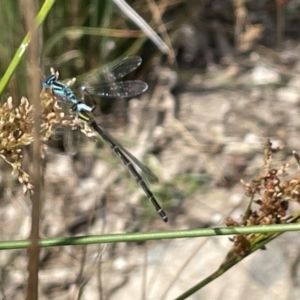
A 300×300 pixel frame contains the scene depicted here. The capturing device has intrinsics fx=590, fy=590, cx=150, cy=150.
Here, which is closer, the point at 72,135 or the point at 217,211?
the point at 72,135

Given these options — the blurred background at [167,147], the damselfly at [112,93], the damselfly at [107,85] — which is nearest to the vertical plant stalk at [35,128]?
the damselfly at [112,93]

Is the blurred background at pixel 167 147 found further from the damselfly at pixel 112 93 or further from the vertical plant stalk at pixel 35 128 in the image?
Result: the vertical plant stalk at pixel 35 128

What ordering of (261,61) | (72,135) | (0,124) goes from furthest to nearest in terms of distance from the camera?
(261,61) < (72,135) < (0,124)

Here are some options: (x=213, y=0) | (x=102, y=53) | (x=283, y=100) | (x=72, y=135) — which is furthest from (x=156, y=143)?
(x=213, y=0)

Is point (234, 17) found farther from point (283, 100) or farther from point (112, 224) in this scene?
point (112, 224)

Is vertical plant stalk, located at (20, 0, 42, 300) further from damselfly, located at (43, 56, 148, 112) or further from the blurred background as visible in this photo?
the blurred background

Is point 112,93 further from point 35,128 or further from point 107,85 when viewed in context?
point 35,128
